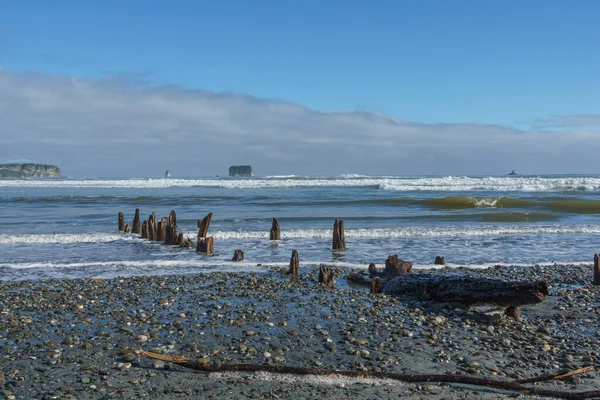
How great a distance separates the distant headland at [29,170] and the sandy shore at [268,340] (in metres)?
118

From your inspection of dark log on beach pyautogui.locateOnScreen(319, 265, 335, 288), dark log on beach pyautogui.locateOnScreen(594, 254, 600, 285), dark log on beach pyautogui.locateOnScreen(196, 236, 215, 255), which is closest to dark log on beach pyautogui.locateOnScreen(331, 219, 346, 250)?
dark log on beach pyautogui.locateOnScreen(196, 236, 215, 255)

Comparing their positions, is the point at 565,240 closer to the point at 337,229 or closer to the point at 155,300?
the point at 337,229

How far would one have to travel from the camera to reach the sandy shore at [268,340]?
4977mm

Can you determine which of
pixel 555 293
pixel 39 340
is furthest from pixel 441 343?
pixel 39 340

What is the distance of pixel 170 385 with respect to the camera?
16.3 feet

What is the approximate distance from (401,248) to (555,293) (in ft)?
22.4

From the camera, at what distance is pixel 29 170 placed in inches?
4557

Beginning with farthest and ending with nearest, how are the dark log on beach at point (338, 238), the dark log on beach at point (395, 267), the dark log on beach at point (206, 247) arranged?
the dark log on beach at point (338, 238) → the dark log on beach at point (206, 247) → the dark log on beach at point (395, 267)

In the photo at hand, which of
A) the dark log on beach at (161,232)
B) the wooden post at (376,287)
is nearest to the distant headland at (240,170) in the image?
the dark log on beach at (161,232)

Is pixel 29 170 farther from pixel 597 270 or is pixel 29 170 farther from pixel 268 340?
pixel 268 340

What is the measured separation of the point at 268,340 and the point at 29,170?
408 feet

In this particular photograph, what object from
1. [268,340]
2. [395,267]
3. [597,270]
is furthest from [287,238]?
[268,340]

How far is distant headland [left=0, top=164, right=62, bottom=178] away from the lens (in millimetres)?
113812

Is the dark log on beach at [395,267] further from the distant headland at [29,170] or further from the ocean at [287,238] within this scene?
the distant headland at [29,170]
